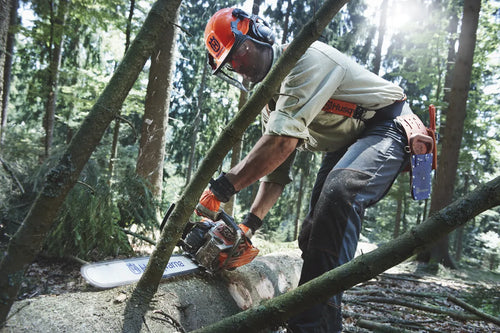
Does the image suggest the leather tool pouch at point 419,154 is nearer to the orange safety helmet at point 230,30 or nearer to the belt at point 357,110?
the belt at point 357,110

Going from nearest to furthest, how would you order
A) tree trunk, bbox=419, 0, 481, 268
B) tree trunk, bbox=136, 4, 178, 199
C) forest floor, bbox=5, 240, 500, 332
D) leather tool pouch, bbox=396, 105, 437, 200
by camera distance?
leather tool pouch, bbox=396, 105, 437, 200 → forest floor, bbox=5, 240, 500, 332 → tree trunk, bbox=136, 4, 178, 199 → tree trunk, bbox=419, 0, 481, 268

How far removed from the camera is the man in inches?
67.7

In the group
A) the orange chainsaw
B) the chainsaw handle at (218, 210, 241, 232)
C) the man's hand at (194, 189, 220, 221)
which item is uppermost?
the man's hand at (194, 189, 220, 221)

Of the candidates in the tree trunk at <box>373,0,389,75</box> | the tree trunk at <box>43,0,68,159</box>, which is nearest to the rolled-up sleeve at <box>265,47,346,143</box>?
the tree trunk at <box>43,0,68,159</box>

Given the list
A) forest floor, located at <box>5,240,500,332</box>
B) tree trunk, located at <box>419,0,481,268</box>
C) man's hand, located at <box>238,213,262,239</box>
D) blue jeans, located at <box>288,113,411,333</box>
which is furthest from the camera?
tree trunk, located at <box>419,0,481,268</box>

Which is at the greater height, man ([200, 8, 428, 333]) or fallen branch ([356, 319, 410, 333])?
man ([200, 8, 428, 333])

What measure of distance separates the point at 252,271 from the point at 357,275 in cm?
168

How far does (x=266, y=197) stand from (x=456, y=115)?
A: 602 cm

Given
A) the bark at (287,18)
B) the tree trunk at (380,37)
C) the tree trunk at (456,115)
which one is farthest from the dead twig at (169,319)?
the tree trunk at (380,37)

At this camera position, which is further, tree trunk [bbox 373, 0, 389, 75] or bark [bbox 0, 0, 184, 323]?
tree trunk [bbox 373, 0, 389, 75]

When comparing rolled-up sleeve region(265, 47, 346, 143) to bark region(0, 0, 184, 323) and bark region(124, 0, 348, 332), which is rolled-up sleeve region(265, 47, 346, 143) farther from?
bark region(0, 0, 184, 323)

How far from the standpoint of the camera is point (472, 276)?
630 cm

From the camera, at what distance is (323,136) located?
237 cm

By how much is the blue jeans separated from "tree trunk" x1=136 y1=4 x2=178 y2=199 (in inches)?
147
